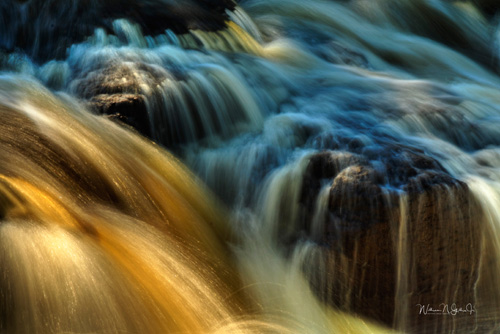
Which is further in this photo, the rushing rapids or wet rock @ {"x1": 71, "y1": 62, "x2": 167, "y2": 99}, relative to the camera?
wet rock @ {"x1": 71, "y1": 62, "x2": 167, "y2": 99}

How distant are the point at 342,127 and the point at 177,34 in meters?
1.69

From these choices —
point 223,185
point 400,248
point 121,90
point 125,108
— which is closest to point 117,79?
point 121,90

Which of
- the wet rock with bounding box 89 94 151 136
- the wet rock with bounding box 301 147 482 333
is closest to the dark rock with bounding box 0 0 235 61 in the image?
the wet rock with bounding box 89 94 151 136

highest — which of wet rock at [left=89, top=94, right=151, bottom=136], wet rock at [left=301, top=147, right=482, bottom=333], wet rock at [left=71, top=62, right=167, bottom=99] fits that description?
wet rock at [left=71, top=62, right=167, bottom=99]

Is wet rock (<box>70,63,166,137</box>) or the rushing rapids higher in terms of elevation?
wet rock (<box>70,63,166,137</box>)

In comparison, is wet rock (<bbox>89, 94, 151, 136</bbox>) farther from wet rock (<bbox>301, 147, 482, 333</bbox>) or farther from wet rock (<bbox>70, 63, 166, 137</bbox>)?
wet rock (<bbox>301, 147, 482, 333</bbox>)

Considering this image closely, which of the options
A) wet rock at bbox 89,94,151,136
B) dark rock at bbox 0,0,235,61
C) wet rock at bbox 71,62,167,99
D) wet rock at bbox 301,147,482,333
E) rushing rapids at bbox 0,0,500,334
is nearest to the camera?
rushing rapids at bbox 0,0,500,334

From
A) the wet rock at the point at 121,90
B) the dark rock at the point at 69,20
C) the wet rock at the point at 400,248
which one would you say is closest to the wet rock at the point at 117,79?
the wet rock at the point at 121,90

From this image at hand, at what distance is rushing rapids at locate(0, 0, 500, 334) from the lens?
2.96 meters

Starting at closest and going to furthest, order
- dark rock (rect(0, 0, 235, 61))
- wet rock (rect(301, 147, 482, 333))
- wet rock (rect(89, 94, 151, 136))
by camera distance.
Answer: wet rock (rect(301, 147, 482, 333)) → wet rock (rect(89, 94, 151, 136)) → dark rock (rect(0, 0, 235, 61))

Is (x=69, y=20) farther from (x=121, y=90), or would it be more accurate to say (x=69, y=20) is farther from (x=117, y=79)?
(x=121, y=90)

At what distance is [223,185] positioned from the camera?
14.1 feet

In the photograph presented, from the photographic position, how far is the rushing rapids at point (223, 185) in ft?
9.71

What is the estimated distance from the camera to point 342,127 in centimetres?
466
